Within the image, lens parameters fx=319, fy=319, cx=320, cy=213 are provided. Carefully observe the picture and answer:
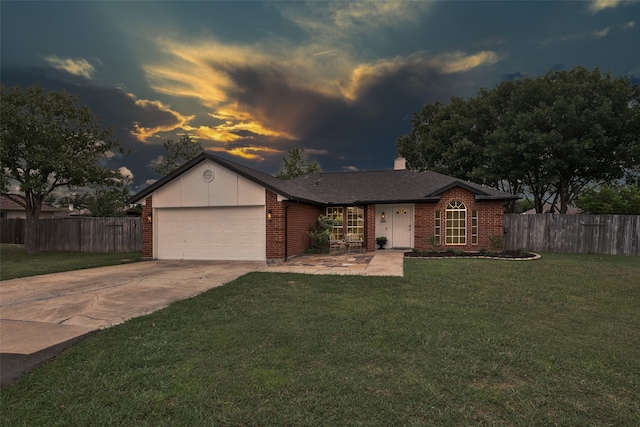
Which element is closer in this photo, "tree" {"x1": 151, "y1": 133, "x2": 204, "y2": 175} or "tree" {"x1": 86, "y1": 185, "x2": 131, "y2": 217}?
"tree" {"x1": 151, "y1": 133, "x2": 204, "y2": 175}

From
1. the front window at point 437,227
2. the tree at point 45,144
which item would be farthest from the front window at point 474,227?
the tree at point 45,144

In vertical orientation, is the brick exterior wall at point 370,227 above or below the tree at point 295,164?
below

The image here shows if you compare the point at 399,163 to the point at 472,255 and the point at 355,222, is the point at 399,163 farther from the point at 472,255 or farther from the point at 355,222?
the point at 472,255

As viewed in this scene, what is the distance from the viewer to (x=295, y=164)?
35594 millimetres

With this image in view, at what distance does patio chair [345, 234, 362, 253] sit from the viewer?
1516cm

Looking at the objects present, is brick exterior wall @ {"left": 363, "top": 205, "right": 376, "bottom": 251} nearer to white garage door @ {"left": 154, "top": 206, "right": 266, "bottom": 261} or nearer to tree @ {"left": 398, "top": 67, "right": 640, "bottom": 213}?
white garage door @ {"left": 154, "top": 206, "right": 266, "bottom": 261}

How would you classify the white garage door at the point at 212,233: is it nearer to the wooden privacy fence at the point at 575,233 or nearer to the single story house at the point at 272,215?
the single story house at the point at 272,215

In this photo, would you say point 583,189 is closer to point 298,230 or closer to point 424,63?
point 424,63

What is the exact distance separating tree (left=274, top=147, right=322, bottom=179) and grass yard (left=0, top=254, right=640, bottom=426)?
2977 cm

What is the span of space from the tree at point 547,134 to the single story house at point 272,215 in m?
7.06

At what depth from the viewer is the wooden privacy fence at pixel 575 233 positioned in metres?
14.6

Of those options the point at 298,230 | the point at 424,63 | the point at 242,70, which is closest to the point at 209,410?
the point at 298,230

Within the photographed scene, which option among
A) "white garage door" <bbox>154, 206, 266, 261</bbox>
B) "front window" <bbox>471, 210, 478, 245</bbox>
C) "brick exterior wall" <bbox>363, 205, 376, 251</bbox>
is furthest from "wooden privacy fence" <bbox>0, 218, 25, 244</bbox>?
"front window" <bbox>471, 210, 478, 245</bbox>

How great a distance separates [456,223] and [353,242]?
16.1 feet
